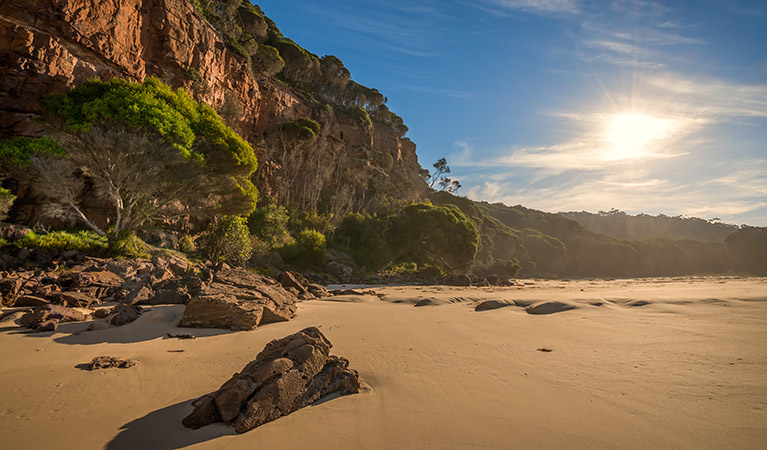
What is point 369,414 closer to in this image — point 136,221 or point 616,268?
point 136,221

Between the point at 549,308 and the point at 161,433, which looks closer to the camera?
the point at 161,433

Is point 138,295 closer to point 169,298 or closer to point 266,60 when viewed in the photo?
point 169,298

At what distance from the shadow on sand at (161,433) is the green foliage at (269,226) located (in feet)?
68.2

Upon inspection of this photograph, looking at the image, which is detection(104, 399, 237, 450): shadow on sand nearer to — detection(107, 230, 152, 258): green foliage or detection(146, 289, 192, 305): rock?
detection(146, 289, 192, 305): rock

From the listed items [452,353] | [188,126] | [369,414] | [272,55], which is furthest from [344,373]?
[272,55]

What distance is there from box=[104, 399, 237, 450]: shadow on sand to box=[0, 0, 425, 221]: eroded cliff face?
21.8 meters

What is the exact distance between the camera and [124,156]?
44.5 feet

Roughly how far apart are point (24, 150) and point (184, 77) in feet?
43.7

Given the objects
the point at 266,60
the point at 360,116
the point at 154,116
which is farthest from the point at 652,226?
the point at 154,116

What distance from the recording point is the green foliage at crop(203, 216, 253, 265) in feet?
54.8

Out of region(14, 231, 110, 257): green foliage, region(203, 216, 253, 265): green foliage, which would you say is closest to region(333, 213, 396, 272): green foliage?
region(203, 216, 253, 265): green foliage

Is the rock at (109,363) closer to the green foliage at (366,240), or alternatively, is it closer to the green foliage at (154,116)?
the green foliage at (154,116)

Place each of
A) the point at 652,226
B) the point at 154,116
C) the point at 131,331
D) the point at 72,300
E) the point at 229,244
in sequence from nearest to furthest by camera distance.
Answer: the point at 131,331, the point at 72,300, the point at 154,116, the point at 229,244, the point at 652,226

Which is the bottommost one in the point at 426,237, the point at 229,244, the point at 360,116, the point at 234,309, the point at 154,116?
the point at 234,309
